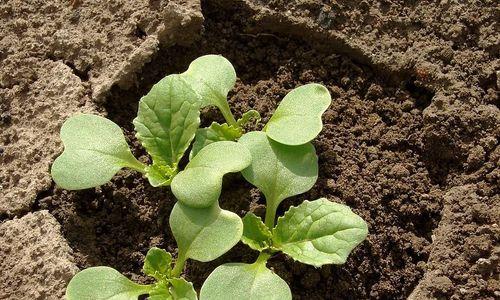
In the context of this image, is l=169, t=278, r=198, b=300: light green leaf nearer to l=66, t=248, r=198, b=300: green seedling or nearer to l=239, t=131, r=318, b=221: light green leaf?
l=66, t=248, r=198, b=300: green seedling

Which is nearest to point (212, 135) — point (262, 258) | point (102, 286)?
point (262, 258)

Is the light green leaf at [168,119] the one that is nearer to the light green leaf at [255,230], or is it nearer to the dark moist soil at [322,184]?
the dark moist soil at [322,184]

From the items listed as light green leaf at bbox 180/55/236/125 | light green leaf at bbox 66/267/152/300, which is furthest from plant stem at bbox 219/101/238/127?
light green leaf at bbox 66/267/152/300

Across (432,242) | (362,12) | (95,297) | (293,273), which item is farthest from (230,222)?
(362,12)

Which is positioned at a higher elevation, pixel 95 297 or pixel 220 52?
pixel 220 52

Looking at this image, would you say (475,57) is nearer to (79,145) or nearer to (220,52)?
(220,52)

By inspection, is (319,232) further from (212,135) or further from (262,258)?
(212,135)
